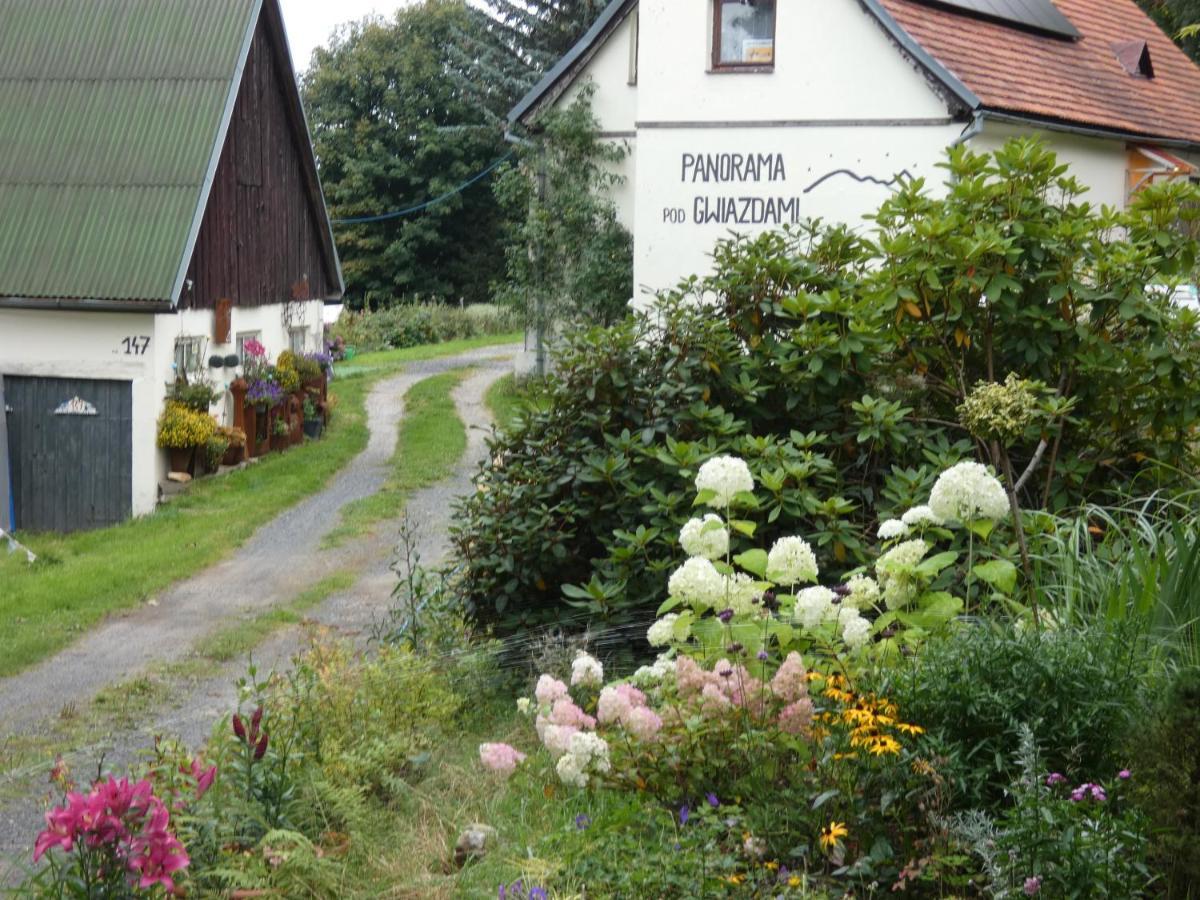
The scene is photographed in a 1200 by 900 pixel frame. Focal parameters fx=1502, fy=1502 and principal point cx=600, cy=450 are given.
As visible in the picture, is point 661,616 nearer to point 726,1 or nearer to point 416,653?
point 416,653

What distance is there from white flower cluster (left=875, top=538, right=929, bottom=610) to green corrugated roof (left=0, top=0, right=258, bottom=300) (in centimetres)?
1500

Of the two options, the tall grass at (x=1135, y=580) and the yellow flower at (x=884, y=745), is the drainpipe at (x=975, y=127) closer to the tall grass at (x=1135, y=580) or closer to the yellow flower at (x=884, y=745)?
the tall grass at (x=1135, y=580)

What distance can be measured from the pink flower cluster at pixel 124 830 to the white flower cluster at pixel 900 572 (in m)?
2.42

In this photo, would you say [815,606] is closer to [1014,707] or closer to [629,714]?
[629,714]

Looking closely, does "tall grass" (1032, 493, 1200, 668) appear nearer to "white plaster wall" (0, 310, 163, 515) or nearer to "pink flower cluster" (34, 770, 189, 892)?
"pink flower cluster" (34, 770, 189, 892)

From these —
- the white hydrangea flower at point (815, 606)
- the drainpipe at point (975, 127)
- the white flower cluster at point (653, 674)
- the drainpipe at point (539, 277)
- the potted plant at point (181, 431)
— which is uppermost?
the drainpipe at point (975, 127)

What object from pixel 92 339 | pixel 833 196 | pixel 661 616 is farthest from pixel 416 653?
pixel 92 339

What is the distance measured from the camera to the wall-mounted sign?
19078mm

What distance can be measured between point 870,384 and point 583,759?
10.6 feet

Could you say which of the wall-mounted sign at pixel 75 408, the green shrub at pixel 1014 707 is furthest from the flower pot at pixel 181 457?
the green shrub at pixel 1014 707

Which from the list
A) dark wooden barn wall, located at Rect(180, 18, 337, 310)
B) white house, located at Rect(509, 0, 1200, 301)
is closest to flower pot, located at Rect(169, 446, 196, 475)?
dark wooden barn wall, located at Rect(180, 18, 337, 310)

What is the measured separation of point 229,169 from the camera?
2125 cm

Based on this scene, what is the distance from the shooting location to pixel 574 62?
22891 mm

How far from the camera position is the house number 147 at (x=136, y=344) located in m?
18.8
